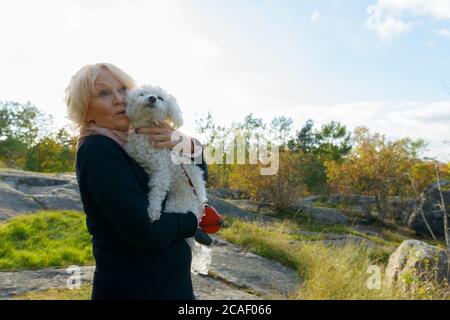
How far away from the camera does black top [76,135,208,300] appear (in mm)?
1907

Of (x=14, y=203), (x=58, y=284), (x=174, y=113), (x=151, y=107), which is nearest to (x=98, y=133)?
(x=151, y=107)

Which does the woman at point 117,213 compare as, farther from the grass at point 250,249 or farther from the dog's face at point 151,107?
the grass at point 250,249

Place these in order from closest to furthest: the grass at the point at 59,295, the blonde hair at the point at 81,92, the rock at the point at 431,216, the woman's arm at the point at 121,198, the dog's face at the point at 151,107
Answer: the woman's arm at the point at 121,198
the blonde hair at the point at 81,92
the dog's face at the point at 151,107
the grass at the point at 59,295
the rock at the point at 431,216

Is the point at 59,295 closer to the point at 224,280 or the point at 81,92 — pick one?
the point at 224,280

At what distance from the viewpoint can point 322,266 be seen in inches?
242

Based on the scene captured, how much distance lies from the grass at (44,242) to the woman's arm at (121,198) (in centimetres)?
452

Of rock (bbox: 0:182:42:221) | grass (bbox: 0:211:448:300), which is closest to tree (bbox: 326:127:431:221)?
grass (bbox: 0:211:448:300)

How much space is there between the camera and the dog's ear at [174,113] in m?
2.86

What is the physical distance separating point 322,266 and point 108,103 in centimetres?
456

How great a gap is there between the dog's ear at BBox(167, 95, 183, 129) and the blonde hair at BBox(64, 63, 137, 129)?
1.92 ft

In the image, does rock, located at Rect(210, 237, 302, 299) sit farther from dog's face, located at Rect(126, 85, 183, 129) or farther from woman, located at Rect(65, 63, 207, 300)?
woman, located at Rect(65, 63, 207, 300)

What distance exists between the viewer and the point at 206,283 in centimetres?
544

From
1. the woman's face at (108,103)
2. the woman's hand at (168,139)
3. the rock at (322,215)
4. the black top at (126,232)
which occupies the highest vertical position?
the woman's face at (108,103)

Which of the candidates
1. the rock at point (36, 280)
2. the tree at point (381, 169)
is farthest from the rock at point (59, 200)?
the tree at point (381, 169)
